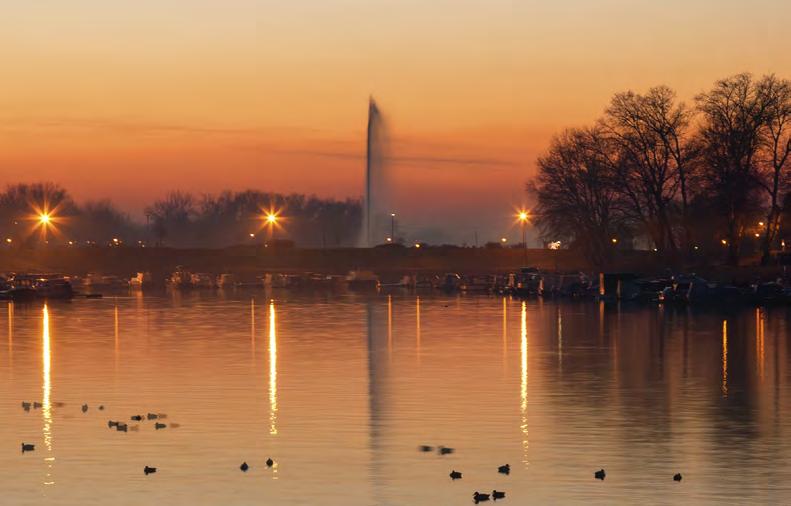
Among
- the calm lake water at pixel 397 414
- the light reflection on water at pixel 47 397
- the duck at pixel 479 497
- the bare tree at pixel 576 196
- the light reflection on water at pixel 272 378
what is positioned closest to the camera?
the duck at pixel 479 497

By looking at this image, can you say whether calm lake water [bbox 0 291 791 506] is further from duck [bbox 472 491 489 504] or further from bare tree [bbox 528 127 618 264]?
bare tree [bbox 528 127 618 264]

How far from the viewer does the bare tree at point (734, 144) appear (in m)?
127

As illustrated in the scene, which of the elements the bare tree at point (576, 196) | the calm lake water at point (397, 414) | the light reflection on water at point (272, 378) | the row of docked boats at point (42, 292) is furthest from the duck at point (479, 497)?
the bare tree at point (576, 196)

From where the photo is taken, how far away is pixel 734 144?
12706 cm

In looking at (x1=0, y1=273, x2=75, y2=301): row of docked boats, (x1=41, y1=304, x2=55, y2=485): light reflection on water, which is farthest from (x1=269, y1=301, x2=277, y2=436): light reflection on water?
(x1=0, y1=273, x2=75, y2=301): row of docked boats

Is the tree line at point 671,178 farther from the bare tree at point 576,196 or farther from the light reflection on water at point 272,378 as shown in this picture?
the light reflection on water at point 272,378

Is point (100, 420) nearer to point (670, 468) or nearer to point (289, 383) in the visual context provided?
→ point (289, 383)

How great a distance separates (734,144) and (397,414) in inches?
3787

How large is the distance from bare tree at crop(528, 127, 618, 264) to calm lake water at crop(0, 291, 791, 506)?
8006 cm

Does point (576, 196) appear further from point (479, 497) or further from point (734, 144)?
point (479, 497)

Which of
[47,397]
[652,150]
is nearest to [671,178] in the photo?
[652,150]

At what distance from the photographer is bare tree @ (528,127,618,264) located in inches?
6083

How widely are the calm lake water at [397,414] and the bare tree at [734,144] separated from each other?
5513cm

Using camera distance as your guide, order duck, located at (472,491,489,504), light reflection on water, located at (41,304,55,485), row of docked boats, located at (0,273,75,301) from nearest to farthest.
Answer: duck, located at (472,491,489,504)
light reflection on water, located at (41,304,55,485)
row of docked boats, located at (0,273,75,301)
